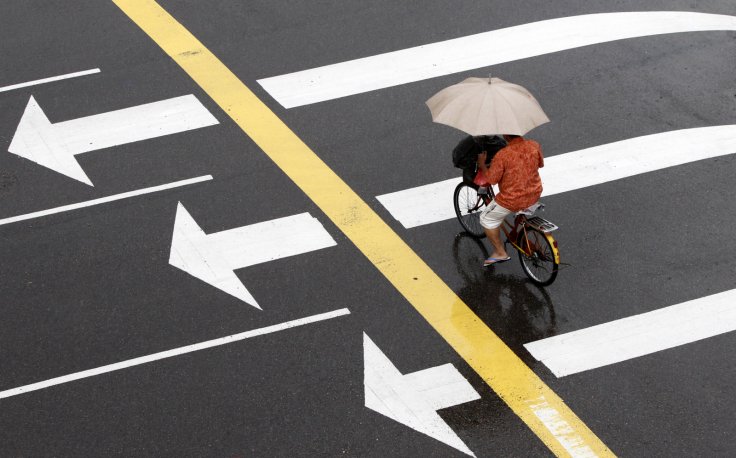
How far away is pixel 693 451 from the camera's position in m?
7.84

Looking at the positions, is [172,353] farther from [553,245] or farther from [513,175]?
[553,245]

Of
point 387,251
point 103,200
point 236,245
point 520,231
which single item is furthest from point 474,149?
point 103,200

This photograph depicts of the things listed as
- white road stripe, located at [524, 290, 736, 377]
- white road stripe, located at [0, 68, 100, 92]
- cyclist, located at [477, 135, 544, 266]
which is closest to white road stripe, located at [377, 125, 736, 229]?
cyclist, located at [477, 135, 544, 266]

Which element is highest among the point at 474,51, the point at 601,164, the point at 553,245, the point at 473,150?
the point at 473,150

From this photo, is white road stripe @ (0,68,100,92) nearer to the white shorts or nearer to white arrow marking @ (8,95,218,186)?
white arrow marking @ (8,95,218,186)

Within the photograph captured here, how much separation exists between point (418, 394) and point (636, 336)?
2128 millimetres

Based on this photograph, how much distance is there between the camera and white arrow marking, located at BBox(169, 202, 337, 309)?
9.80m

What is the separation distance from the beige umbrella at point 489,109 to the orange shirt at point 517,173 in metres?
0.22

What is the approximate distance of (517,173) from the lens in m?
8.99

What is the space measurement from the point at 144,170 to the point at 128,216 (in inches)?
34.0

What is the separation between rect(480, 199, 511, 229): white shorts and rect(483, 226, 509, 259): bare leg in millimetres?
59

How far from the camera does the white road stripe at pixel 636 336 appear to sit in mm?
8680

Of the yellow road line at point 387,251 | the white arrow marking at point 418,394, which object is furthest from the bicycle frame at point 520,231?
the white arrow marking at point 418,394

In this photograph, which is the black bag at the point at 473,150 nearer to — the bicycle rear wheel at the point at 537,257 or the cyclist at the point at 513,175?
the cyclist at the point at 513,175
